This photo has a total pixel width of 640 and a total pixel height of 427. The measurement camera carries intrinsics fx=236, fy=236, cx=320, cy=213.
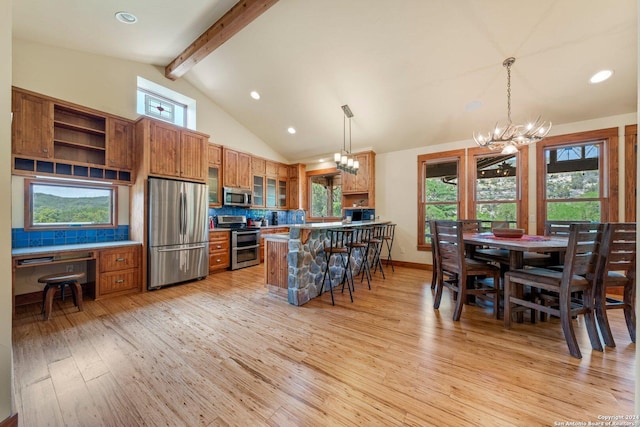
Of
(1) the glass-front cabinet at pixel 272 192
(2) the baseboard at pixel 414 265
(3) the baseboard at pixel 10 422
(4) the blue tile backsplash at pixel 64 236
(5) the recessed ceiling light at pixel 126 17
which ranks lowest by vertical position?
(2) the baseboard at pixel 414 265

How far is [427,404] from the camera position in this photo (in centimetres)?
149

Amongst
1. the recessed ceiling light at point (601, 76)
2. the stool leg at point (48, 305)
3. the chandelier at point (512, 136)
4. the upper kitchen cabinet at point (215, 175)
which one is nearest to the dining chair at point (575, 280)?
the chandelier at point (512, 136)

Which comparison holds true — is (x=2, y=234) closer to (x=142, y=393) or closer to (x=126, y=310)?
(x=142, y=393)

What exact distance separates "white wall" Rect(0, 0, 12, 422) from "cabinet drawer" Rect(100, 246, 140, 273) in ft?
9.09

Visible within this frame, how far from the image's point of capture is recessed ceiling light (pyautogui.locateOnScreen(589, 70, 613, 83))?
3141 millimetres

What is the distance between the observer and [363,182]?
5.66m

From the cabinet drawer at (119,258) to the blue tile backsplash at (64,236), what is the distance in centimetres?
52

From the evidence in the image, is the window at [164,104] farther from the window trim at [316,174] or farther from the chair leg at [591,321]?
the chair leg at [591,321]

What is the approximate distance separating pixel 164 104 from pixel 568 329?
21.7ft

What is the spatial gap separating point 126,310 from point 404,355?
321cm

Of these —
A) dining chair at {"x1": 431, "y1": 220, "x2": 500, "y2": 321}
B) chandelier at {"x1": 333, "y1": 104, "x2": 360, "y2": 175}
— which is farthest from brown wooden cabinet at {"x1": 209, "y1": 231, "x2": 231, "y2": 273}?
dining chair at {"x1": 431, "y1": 220, "x2": 500, "y2": 321}

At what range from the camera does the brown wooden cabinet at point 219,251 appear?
459 cm

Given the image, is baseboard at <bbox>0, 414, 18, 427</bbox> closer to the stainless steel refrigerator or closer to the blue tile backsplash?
the stainless steel refrigerator

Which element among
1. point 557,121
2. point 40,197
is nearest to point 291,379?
point 40,197
